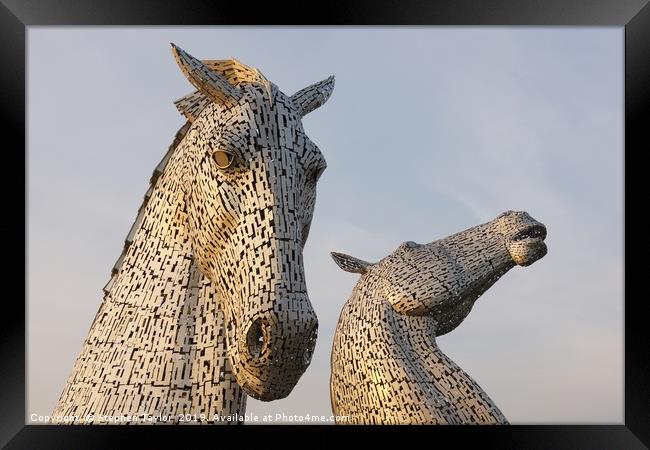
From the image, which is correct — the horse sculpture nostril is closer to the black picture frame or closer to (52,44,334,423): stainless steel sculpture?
(52,44,334,423): stainless steel sculpture

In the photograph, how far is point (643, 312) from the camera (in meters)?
3.89

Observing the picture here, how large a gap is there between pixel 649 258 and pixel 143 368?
101 inches

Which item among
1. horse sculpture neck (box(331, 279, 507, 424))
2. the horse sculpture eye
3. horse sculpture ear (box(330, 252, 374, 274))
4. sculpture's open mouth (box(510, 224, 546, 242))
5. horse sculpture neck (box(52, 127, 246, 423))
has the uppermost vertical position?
the horse sculpture eye

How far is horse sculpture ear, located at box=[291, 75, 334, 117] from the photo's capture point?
9.75 feet

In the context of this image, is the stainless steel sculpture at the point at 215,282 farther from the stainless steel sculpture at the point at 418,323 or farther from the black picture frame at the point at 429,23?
the stainless steel sculpture at the point at 418,323

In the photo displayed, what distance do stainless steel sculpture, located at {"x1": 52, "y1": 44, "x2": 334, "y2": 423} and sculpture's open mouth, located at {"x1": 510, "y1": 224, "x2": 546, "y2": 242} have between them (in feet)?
11.5

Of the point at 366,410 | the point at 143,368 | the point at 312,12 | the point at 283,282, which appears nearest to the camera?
the point at 283,282

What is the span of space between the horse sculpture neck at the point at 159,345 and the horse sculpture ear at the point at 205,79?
31cm

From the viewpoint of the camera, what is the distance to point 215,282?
8.75 feet

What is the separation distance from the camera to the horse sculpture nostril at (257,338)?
2332 mm

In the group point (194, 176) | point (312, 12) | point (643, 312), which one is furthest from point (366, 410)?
point (194, 176)

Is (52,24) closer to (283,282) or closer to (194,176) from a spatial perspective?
(194,176)

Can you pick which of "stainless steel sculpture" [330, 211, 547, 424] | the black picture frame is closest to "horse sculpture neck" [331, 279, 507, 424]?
"stainless steel sculpture" [330, 211, 547, 424]

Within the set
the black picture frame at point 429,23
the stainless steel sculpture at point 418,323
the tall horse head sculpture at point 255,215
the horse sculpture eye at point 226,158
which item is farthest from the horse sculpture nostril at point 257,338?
the stainless steel sculpture at point 418,323
